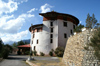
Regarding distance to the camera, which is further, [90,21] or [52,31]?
[52,31]

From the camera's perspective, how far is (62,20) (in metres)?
31.8

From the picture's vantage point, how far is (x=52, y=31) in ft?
104

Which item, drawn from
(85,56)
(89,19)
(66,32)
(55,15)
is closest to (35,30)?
(55,15)

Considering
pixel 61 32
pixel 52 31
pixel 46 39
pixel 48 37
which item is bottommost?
pixel 46 39

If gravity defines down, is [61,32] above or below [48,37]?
above

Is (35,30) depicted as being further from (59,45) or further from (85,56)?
(85,56)

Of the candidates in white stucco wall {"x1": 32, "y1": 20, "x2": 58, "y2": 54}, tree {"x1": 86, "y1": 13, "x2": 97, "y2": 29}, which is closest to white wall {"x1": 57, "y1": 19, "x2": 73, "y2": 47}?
white stucco wall {"x1": 32, "y1": 20, "x2": 58, "y2": 54}

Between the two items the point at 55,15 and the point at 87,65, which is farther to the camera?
the point at 55,15

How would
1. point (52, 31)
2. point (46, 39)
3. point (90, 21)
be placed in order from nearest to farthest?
1. point (90, 21)
2. point (46, 39)
3. point (52, 31)

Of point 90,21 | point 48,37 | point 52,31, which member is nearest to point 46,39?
point 48,37

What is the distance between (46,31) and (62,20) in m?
6.94

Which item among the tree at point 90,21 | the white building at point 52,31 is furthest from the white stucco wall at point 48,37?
the tree at point 90,21

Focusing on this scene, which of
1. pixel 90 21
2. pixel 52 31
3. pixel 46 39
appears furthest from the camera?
pixel 52 31

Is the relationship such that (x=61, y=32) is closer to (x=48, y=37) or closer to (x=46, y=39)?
(x=48, y=37)
